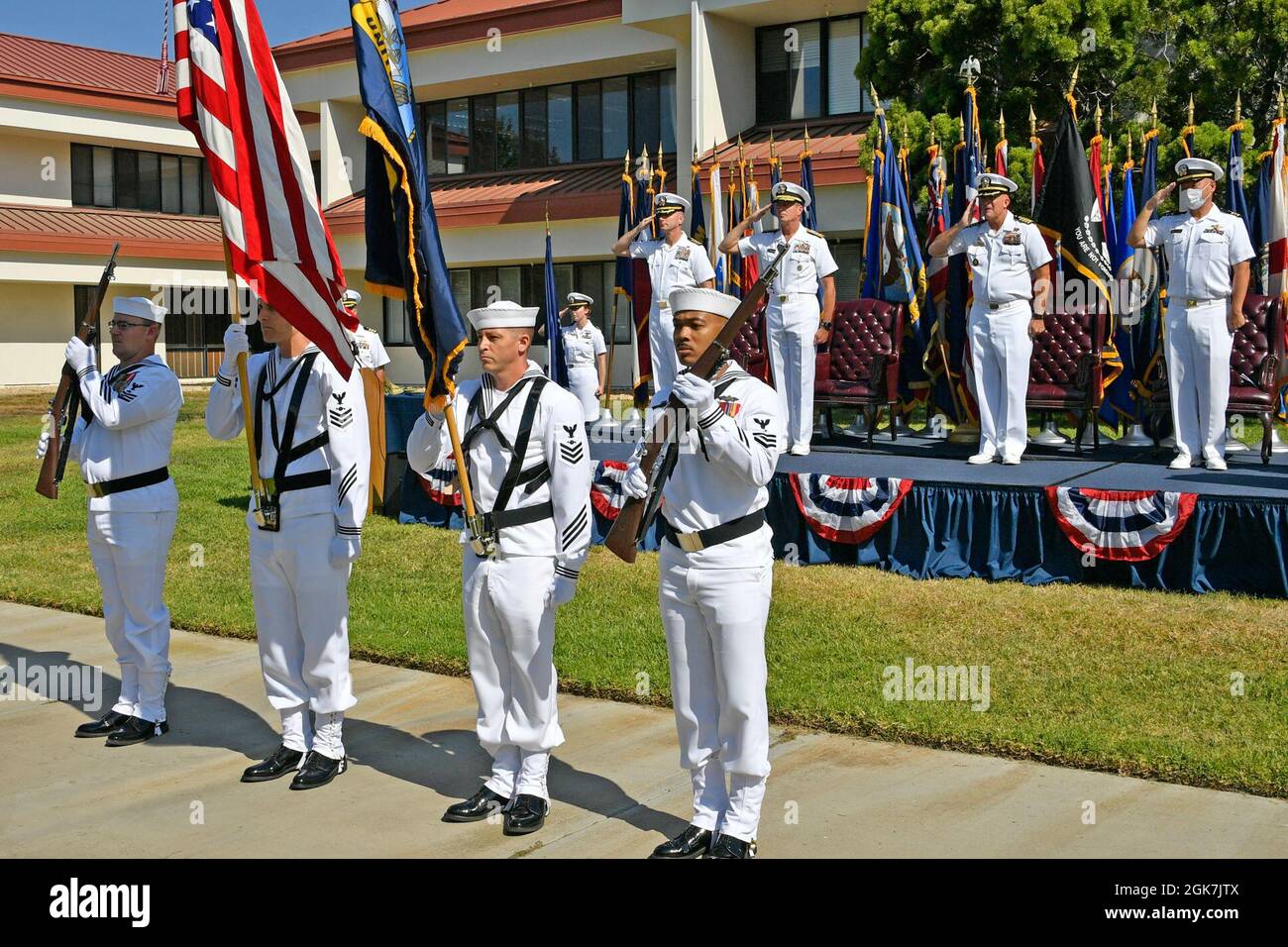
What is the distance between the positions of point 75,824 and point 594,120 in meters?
26.2

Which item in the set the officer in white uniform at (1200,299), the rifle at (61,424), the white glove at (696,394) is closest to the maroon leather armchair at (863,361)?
the officer in white uniform at (1200,299)

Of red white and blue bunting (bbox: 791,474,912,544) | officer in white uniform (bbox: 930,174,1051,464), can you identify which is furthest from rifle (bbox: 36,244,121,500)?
officer in white uniform (bbox: 930,174,1051,464)

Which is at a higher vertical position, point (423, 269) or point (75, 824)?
point (423, 269)

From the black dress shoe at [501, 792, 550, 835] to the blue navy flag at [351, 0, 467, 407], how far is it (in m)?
1.65

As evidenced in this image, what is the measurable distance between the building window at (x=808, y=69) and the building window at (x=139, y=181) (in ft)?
57.7

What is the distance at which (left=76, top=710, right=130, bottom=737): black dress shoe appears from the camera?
6930 millimetres

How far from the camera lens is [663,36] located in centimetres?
2730

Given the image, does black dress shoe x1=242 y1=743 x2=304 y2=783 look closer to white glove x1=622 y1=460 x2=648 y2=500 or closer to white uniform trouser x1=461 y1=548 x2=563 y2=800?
white uniform trouser x1=461 y1=548 x2=563 y2=800

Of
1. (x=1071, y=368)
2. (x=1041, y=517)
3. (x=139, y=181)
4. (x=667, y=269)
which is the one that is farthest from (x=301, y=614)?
(x=139, y=181)

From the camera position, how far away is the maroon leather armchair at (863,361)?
12.9 metres

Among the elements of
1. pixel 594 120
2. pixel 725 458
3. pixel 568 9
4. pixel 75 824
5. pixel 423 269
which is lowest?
pixel 75 824

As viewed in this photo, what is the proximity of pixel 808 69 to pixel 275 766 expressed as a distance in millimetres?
22230

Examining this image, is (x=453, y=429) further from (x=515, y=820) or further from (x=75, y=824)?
(x=75, y=824)
